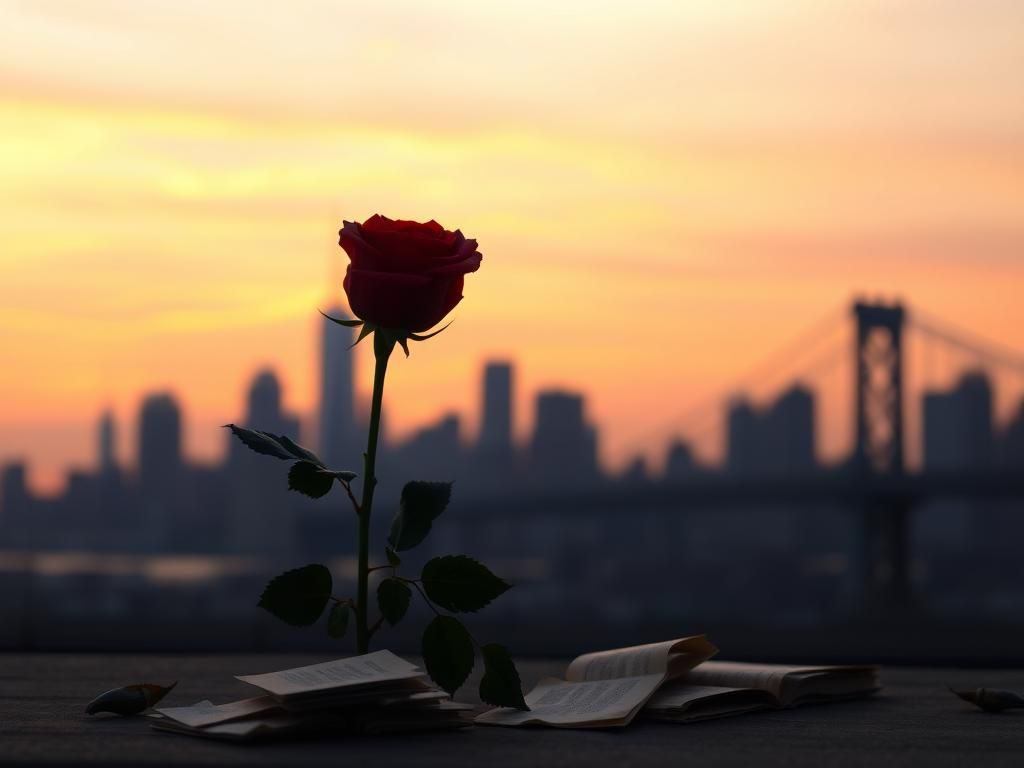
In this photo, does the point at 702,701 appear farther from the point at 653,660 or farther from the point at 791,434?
the point at 791,434

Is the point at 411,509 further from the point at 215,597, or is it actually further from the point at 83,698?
the point at 215,597

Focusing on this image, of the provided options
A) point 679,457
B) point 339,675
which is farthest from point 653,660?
point 679,457

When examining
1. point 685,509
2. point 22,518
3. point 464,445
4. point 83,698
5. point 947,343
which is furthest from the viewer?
point 464,445

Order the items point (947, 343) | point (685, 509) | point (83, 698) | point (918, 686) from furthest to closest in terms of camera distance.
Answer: point (947, 343) < point (685, 509) < point (918, 686) < point (83, 698)

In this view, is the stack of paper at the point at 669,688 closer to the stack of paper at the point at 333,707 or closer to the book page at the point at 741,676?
the book page at the point at 741,676

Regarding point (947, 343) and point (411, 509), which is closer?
point (411, 509)

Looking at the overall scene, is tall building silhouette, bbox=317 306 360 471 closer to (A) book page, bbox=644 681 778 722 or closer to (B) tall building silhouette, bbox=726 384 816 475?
(B) tall building silhouette, bbox=726 384 816 475

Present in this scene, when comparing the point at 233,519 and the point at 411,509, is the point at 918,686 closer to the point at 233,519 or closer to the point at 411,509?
the point at 411,509

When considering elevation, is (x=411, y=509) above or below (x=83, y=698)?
above

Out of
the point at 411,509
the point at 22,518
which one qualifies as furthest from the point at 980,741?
the point at 22,518

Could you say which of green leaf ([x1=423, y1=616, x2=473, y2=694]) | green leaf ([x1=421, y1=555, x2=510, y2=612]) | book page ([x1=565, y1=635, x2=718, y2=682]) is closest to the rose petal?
green leaf ([x1=421, y1=555, x2=510, y2=612])
